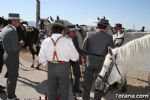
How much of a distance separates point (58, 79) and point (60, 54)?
56 cm

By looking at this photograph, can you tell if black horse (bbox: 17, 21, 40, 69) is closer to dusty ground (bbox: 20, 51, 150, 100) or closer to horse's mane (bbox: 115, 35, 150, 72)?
dusty ground (bbox: 20, 51, 150, 100)

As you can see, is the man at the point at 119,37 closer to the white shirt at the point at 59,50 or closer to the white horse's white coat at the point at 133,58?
the white horse's white coat at the point at 133,58

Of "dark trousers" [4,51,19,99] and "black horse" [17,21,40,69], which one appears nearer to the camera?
"dark trousers" [4,51,19,99]

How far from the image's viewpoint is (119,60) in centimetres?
694

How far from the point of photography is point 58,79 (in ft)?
23.0

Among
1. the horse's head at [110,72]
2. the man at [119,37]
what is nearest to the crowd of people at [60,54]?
→ the horse's head at [110,72]

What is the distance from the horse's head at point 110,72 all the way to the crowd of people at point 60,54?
25.1 inches

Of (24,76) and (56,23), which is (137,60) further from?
(24,76)

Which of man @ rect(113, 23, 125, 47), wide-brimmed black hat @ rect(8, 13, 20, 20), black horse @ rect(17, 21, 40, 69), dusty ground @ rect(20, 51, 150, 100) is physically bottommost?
dusty ground @ rect(20, 51, 150, 100)

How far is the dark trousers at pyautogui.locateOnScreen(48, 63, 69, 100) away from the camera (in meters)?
6.85

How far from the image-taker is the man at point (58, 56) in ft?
22.1

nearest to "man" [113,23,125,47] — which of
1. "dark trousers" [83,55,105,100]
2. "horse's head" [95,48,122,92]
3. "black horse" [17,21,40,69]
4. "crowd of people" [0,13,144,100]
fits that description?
"crowd of people" [0,13,144,100]

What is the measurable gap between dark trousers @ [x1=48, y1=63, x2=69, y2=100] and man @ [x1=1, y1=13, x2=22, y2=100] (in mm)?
→ 2133

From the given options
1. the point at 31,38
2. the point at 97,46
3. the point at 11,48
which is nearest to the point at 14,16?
the point at 11,48
